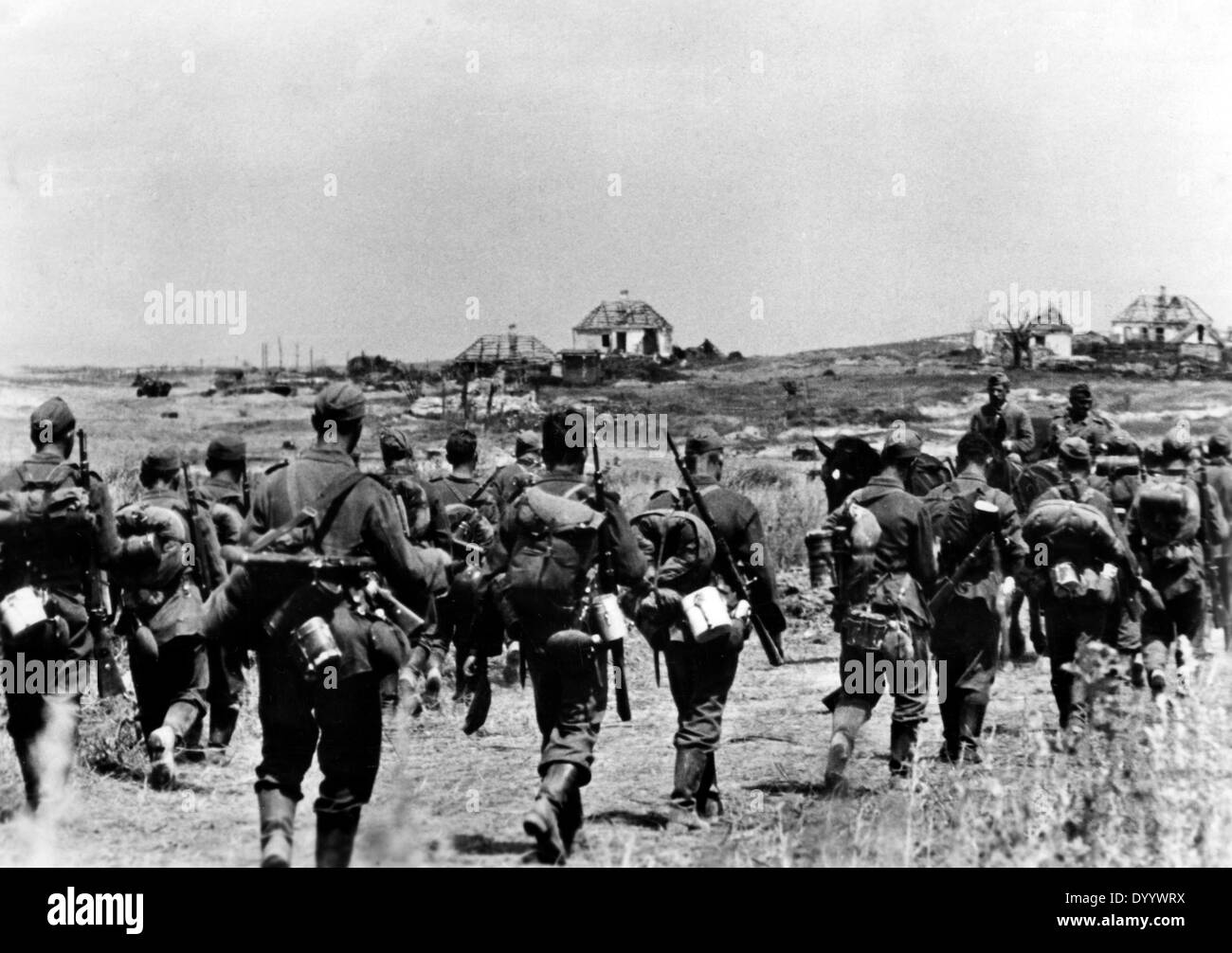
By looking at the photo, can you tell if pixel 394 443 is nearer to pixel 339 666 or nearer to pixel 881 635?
pixel 881 635

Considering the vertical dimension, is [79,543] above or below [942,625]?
above

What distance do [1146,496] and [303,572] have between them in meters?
6.75

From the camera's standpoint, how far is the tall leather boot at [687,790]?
9.11 meters

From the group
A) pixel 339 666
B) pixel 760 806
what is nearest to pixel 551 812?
pixel 339 666

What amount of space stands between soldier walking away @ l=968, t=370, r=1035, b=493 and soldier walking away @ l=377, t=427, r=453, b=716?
5044mm

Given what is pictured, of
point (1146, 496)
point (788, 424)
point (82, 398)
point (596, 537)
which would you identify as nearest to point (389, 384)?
point (82, 398)

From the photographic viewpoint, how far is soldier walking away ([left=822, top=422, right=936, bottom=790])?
30.4ft

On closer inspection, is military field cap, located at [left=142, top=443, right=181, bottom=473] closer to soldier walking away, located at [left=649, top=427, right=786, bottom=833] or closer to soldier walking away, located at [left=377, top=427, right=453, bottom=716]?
soldier walking away, located at [left=377, top=427, right=453, bottom=716]

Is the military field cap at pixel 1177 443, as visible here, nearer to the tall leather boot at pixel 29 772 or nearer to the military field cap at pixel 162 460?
the military field cap at pixel 162 460

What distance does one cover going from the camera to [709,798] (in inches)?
368

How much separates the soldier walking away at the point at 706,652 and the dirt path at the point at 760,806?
0.24 metres

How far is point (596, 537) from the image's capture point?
8.32 m

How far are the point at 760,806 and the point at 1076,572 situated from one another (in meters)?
2.48
